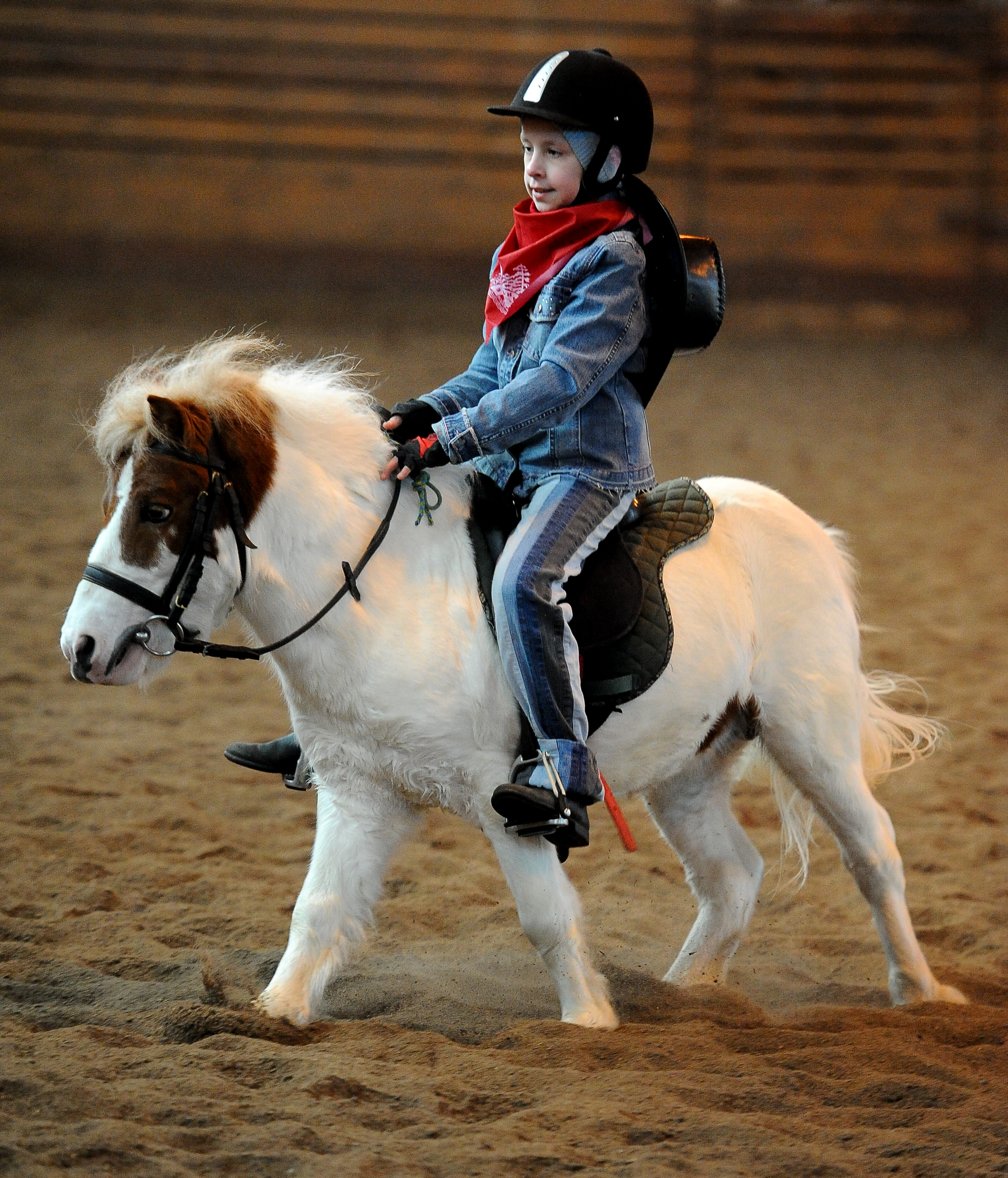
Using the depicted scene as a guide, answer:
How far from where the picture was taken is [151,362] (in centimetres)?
265

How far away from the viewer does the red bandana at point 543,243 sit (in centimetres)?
268

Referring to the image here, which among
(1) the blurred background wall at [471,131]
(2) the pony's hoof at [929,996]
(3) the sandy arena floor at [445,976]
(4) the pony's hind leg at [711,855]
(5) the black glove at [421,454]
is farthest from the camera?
(1) the blurred background wall at [471,131]

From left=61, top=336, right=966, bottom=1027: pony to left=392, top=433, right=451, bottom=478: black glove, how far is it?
9 cm

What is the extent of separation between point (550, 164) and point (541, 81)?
0.54 ft

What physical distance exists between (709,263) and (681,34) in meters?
13.7

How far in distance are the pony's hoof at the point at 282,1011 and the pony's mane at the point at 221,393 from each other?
116cm

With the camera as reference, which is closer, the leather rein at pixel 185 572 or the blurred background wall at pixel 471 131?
the leather rein at pixel 185 572

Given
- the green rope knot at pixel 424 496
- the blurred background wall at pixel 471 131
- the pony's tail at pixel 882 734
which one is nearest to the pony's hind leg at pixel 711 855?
the pony's tail at pixel 882 734

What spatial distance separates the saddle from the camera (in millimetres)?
2738

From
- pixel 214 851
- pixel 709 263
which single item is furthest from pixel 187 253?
pixel 709 263

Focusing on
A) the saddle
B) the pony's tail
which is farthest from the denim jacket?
the pony's tail

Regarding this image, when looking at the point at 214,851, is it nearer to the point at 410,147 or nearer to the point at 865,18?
the point at 410,147

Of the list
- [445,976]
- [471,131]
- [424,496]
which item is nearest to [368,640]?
[424,496]

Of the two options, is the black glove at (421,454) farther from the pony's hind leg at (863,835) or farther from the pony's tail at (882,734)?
the pony's tail at (882,734)
